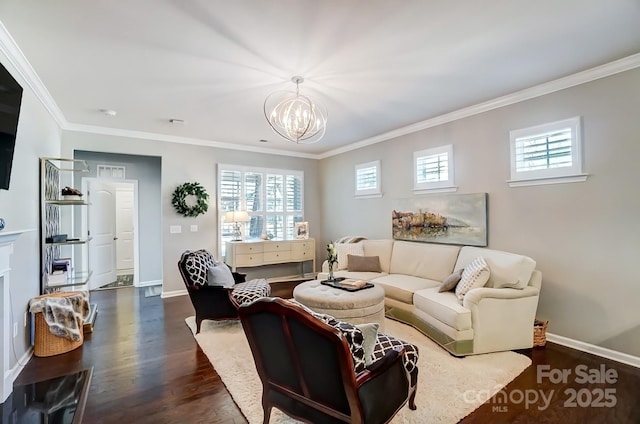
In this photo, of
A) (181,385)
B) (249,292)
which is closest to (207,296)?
(249,292)

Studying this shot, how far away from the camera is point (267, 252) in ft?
19.2

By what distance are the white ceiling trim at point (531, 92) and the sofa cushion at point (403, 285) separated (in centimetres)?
229

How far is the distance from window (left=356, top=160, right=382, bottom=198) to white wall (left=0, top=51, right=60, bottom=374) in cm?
467

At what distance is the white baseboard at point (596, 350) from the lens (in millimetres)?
2794

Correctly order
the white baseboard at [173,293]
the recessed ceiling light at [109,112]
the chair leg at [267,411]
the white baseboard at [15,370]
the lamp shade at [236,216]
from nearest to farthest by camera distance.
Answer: the chair leg at [267,411]
the white baseboard at [15,370]
the recessed ceiling light at [109,112]
the white baseboard at [173,293]
the lamp shade at [236,216]

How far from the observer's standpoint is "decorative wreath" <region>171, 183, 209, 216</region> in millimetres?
5383

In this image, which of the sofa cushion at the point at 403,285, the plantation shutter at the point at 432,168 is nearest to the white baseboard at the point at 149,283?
the sofa cushion at the point at 403,285

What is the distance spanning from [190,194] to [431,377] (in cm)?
472

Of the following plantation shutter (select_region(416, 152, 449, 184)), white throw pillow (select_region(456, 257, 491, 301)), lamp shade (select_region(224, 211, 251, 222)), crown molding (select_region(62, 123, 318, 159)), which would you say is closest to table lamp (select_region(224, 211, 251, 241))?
lamp shade (select_region(224, 211, 251, 222))

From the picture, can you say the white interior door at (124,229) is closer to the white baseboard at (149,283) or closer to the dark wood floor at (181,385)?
the white baseboard at (149,283)

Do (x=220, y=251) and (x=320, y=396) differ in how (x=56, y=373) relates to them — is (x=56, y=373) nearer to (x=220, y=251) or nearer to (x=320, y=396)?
(x=320, y=396)

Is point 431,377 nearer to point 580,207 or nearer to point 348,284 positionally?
point 348,284

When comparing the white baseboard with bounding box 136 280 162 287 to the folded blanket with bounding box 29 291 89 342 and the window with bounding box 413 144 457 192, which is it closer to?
the folded blanket with bounding box 29 291 89 342

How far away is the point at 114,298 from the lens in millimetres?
5227
